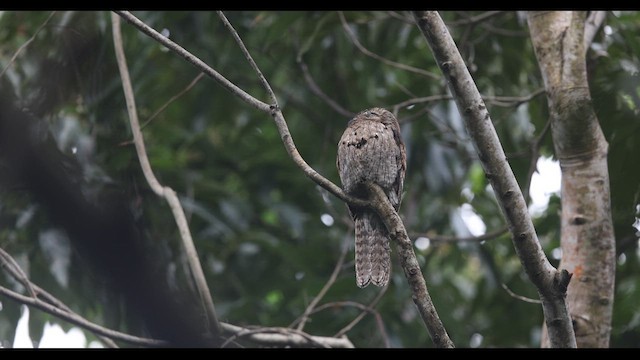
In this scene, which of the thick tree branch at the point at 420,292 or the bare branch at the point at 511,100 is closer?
the thick tree branch at the point at 420,292

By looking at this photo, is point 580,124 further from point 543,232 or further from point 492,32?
point 492,32

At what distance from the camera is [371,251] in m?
3.62

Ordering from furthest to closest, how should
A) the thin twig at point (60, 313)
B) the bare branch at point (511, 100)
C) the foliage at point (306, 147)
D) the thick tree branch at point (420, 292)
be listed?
the foliage at point (306, 147)
the bare branch at point (511, 100)
the thin twig at point (60, 313)
the thick tree branch at point (420, 292)

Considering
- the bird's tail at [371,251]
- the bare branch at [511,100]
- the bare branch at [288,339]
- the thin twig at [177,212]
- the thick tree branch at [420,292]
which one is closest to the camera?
the thick tree branch at [420,292]

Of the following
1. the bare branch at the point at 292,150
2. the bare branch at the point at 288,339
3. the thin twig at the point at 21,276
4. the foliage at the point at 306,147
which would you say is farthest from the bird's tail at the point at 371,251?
the thin twig at the point at 21,276

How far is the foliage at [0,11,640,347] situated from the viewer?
4789 millimetres

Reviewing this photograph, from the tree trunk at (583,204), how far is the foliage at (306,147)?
42cm

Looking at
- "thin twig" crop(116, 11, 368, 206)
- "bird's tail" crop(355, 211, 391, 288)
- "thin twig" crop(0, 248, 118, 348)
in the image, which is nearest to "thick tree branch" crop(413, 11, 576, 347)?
"thin twig" crop(116, 11, 368, 206)

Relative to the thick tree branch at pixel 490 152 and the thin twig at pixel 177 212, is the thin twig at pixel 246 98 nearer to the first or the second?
the thick tree branch at pixel 490 152

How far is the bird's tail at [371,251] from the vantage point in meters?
3.53

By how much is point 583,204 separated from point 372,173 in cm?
102

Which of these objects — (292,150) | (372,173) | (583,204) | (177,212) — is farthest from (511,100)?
(292,150)

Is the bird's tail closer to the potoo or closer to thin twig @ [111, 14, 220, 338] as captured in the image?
the potoo

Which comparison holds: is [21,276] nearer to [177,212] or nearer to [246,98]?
[177,212]
